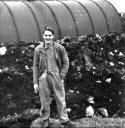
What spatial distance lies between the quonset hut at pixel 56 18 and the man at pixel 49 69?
401cm

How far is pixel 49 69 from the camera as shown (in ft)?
16.4

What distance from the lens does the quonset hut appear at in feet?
30.0

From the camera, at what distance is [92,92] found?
23.3 feet

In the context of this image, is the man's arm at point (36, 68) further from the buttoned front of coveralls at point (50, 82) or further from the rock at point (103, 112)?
the rock at point (103, 112)

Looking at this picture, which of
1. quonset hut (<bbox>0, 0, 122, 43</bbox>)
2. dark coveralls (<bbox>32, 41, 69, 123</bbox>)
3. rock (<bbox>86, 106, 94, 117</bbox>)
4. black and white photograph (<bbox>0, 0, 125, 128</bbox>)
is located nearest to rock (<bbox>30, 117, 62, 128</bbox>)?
black and white photograph (<bbox>0, 0, 125, 128</bbox>)

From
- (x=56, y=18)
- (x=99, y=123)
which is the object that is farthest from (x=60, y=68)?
(x=56, y=18)

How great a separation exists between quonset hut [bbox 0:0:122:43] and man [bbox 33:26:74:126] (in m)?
4.01

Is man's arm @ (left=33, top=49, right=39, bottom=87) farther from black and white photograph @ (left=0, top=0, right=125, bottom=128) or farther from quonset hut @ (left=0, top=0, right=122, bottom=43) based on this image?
quonset hut @ (left=0, top=0, right=122, bottom=43)

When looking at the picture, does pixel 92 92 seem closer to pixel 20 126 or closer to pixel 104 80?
pixel 104 80

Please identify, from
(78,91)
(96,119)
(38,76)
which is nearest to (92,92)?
(78,91)

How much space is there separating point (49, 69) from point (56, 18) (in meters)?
5.46

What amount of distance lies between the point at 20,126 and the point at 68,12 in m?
5.94

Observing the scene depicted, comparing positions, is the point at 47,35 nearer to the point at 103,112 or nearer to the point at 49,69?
the point at 49,69

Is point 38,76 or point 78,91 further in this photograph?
point 78,91
